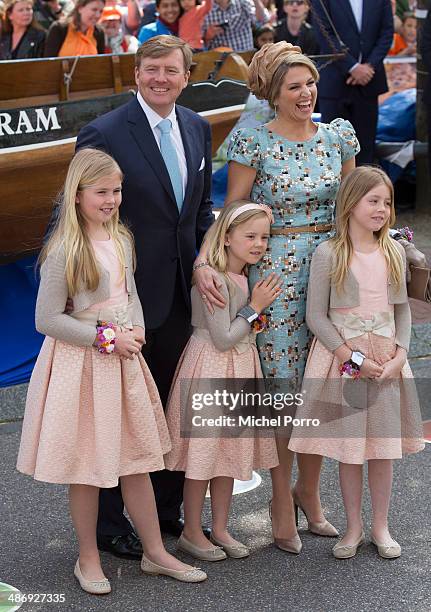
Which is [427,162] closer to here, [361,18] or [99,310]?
[361,18]

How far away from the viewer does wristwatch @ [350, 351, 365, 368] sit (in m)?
3.70

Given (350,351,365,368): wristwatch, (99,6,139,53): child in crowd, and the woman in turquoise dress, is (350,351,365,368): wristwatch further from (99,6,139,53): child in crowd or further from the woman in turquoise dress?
(99,6,139,53): child in crowd

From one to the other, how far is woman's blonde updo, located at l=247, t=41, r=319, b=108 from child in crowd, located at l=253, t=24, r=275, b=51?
6.55m

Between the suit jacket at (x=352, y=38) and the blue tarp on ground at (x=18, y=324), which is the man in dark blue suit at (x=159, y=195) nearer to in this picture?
the blue tarp on ground at (x=18, y=324)

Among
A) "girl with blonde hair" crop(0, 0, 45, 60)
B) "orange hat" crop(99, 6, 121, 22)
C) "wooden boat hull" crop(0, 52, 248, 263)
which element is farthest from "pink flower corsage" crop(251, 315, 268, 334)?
"orange hat" crop(99, 6, 121, 22)

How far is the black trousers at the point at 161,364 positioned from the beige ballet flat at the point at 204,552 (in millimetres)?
228

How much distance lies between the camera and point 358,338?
375 centimetres

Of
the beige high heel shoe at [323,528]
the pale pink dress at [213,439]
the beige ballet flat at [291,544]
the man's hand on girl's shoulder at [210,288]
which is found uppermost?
the man's hand on girl's shoulder at [210,288]

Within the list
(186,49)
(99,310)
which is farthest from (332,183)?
(99,310)

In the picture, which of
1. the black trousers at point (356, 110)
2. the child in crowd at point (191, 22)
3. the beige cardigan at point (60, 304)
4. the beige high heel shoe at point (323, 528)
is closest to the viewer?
the beige cardigan at point (60, 304)

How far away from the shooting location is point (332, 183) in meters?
3.82

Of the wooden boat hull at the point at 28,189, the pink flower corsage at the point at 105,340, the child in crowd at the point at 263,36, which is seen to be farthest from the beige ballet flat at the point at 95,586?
the child in crowd at the point at 263,36

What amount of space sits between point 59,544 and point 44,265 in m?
1.16

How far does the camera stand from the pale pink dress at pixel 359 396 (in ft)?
12.3
